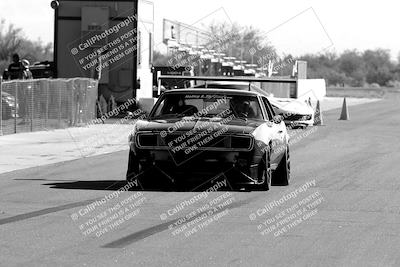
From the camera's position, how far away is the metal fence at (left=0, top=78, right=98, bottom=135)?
24422 mm

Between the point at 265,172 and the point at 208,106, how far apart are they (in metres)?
1.59

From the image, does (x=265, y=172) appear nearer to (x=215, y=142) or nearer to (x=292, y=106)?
(x=215, y=142)

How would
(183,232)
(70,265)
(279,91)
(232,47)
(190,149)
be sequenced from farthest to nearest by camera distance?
(232,47) < (279,91) < (190,149) < (183,232) < (70,265)

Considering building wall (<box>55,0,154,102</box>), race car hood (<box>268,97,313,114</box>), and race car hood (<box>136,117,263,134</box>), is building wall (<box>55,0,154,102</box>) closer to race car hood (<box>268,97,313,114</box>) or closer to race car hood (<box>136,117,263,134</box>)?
race car hood (<box>268,97,313,114</box>)

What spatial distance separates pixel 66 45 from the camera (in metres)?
32.9

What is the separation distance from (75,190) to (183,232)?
4134 millimetres

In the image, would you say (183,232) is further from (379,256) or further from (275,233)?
(379,256)

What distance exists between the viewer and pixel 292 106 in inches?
1168

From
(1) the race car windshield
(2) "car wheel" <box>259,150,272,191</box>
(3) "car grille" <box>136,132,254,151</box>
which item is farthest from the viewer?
(1) the race car windshield

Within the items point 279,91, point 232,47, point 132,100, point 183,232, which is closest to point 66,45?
point 132,100

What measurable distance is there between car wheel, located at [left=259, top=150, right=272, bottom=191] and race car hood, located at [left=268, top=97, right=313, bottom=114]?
15.5 meters

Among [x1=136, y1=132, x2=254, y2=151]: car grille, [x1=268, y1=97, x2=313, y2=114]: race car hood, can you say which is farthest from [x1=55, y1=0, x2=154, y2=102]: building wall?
[x1=136, y1=132, x2=254, y2=151]: car grille

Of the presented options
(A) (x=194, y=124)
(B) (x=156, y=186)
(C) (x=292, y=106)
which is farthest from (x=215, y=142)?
(C) (x=292, y=106)

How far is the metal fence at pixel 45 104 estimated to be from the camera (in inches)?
961
